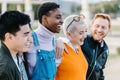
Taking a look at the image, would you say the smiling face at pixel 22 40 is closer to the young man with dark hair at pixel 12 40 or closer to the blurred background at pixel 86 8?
the young man with dark hair at pixel 12 40

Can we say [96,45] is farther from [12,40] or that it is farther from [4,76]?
[4,76]

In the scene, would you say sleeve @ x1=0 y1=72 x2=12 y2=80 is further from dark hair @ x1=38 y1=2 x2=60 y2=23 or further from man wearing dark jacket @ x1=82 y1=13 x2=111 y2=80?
man wearing dark jacket @ x1=82 y1=13 x2=111 y2=80

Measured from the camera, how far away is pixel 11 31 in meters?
2.57

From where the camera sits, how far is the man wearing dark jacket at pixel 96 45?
146 inches

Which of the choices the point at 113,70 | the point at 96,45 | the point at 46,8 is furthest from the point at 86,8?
the point at 46,8

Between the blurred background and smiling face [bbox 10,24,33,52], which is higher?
smiling face [bbox 10,24,33,52]

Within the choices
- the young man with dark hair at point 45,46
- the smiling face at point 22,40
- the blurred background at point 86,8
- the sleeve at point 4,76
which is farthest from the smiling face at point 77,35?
the blurred background at point 86,8

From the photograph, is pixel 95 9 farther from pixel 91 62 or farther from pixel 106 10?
pixel 91 62

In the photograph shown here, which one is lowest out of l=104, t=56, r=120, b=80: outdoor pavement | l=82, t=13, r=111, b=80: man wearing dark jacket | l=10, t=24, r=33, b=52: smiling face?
l=104, t=56, r=120, b=80: outdoor pavement

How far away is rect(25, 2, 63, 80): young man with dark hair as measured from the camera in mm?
2848

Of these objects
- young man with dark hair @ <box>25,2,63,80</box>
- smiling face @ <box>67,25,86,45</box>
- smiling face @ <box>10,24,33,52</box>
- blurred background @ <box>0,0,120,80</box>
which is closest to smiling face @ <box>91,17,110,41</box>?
smiling face @ <box>67,25,86,45</box>

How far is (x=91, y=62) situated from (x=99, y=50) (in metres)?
0.20

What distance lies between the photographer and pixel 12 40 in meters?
2.58

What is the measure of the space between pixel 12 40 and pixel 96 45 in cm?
140
